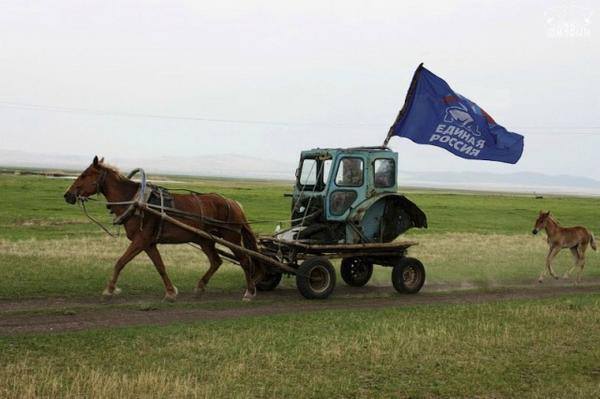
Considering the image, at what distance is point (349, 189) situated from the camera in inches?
591

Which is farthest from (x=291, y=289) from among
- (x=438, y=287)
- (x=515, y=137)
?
(x=515, y=137)

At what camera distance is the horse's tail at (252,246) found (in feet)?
47.5

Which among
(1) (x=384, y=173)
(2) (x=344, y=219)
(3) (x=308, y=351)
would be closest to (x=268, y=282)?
(2) (x=344, y=219)

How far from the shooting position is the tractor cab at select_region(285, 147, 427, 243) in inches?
590

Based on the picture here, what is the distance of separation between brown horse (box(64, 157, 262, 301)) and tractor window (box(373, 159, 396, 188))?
307 centimetres

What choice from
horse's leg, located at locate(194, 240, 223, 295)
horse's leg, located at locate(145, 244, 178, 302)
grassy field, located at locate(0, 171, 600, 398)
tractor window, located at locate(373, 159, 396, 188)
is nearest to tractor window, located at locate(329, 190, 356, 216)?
tractor window, located at locate(373, 159, 396, 188)

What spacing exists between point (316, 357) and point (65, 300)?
20.6ft

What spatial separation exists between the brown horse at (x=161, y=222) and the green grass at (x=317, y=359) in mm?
2870

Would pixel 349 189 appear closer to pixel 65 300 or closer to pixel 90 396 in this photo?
pixel 65 300

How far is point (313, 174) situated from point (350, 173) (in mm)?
964

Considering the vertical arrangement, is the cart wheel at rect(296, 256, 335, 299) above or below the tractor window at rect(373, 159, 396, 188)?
below

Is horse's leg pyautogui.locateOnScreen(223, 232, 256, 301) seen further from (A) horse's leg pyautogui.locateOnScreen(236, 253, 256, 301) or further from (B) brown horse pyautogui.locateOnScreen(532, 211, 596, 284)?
(B) brown horse pyautogui.locateOnScreen(532, 211, 596, 284)

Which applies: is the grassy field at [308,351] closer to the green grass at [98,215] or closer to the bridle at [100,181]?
the bridle at [100,181]

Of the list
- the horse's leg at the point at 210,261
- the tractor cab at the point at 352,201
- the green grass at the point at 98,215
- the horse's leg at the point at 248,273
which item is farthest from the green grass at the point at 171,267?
the green grass at the point at 98,215
